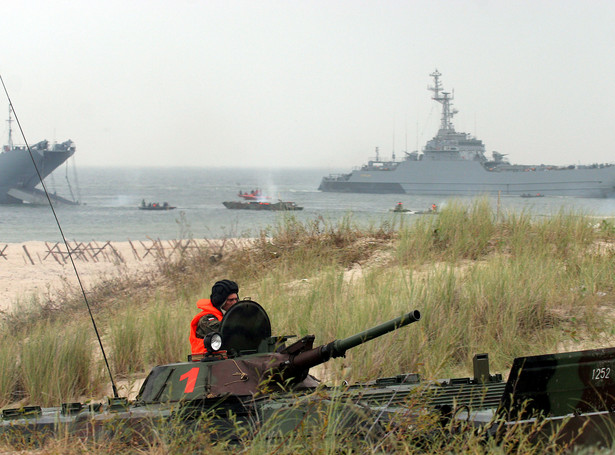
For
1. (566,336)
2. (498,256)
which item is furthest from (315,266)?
(566,336)

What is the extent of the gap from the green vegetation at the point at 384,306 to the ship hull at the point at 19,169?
32.8m

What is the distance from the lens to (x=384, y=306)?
357 inches

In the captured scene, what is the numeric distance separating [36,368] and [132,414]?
3.97m

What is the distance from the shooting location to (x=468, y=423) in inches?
164

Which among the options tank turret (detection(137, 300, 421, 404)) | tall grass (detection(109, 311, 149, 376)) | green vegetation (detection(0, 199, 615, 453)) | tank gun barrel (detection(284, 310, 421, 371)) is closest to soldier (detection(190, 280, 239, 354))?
tank turret (detection(137, 300, 421, 404))

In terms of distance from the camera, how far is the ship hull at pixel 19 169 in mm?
43672

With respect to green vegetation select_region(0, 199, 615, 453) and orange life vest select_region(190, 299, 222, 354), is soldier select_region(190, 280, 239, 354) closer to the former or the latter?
orange life vest select_region(190, 299, 222, 354)

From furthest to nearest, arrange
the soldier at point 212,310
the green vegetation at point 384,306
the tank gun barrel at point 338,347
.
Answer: the green vegetation at point 384,306 < the soldier at point 212,310 < the tank gun barrel at point 338,347

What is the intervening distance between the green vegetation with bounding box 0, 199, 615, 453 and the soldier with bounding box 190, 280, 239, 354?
4.01 ft

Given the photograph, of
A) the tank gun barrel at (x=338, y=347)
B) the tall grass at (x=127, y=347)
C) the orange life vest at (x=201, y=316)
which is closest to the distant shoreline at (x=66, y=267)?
the tall grass at (x=127, y=347)

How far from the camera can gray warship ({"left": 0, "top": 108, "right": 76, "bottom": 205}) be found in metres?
43.7

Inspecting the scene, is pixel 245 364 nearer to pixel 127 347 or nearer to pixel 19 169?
pixel 127 347

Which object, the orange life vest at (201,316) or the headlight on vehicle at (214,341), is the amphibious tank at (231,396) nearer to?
the headlight on vehicle at (214,341)

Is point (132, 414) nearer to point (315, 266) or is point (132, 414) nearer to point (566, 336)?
point (566, 336)
